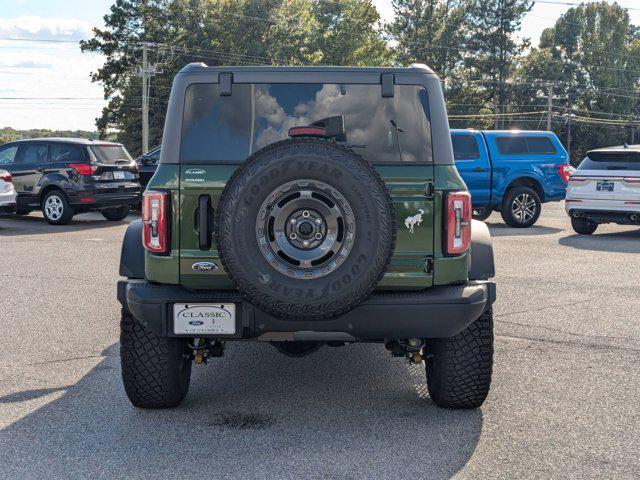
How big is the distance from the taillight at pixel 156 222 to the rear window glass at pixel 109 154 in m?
13.0

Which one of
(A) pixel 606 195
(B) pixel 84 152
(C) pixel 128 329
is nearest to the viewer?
(C) pixel 128 329

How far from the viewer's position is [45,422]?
4.67 m

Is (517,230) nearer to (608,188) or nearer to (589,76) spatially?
(608,188)

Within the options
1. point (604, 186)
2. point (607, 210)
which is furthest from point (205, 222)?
point (604, 186)

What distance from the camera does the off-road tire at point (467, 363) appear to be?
4770mm

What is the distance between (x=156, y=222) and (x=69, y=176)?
42.9ft

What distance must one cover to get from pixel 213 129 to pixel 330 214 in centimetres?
96

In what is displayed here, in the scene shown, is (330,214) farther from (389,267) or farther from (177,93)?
(177,93)

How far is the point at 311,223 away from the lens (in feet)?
13.5

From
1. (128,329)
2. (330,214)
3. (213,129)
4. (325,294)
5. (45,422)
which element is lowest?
(45,422)

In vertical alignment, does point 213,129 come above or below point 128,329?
above

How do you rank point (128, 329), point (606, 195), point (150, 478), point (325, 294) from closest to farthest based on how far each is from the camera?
point (150, 478) → point (325, 294) → point (128, 329) → point (606, 195)

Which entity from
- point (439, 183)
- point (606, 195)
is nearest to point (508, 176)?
point (606, 195)

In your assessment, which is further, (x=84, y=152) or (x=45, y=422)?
(x=84, y=152)
